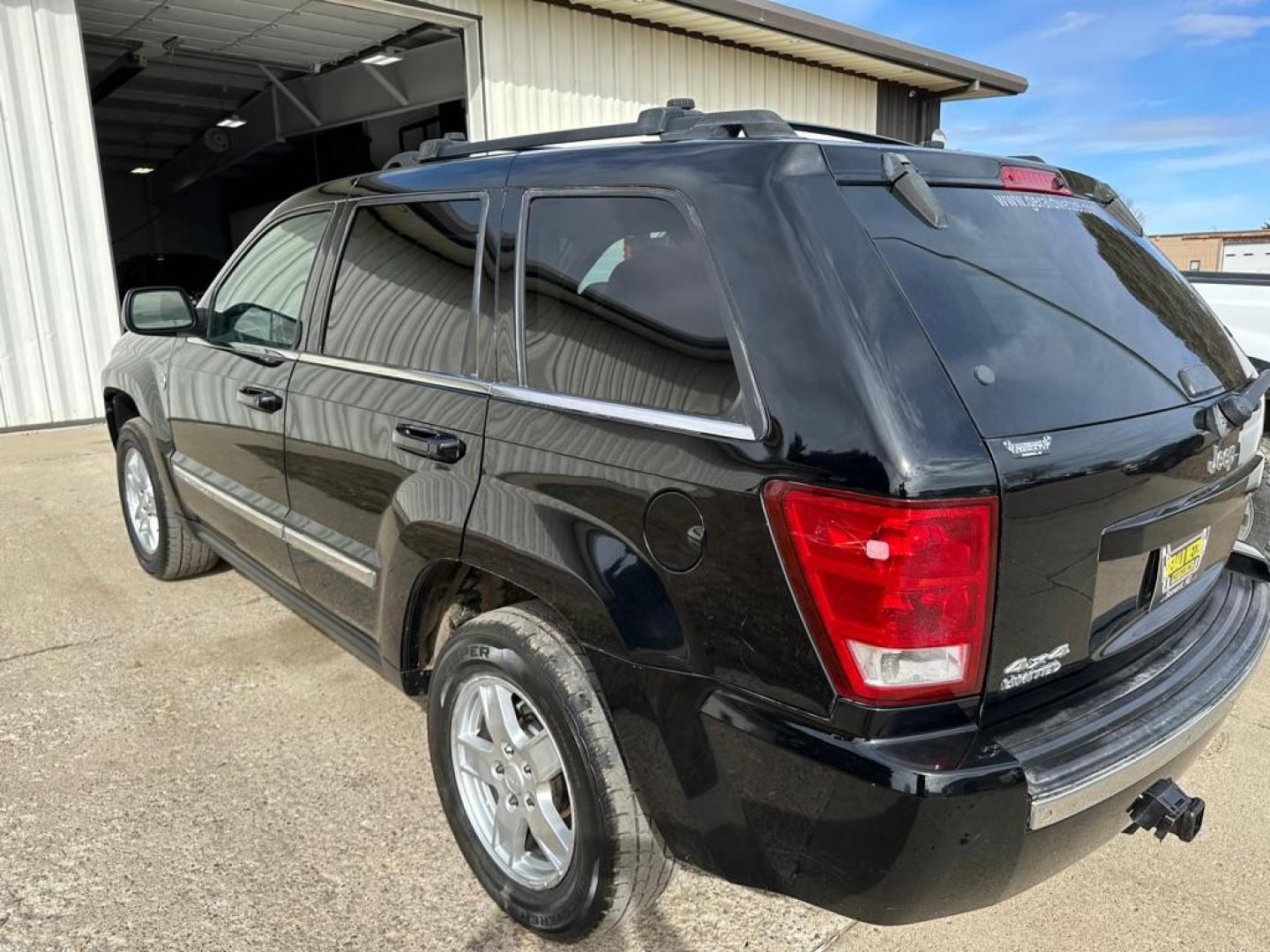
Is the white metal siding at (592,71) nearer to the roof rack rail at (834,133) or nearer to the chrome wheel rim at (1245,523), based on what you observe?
the roof rack rail at (834,133)

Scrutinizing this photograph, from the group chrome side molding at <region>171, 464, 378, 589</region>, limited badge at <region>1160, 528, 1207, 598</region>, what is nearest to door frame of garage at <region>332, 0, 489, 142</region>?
chrome side molding at <region>171, 464, 378, 589</region>

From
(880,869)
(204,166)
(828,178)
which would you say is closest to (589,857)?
(880,869)

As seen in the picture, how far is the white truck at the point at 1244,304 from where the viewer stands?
20.2 feet

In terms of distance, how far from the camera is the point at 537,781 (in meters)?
2.21

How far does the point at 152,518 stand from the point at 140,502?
0.18 metres

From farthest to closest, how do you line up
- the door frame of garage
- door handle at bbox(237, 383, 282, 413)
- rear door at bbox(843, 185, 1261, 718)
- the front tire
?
the door frame of garage, door handle at bbox(237, 383, 282, 413), the front tire, rear door at bbox(843, 185, 1261, 718)

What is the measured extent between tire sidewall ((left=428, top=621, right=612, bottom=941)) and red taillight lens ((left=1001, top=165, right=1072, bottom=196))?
157cm

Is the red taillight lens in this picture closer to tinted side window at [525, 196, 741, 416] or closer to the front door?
tinted side window at [525, 196, 741, 416]

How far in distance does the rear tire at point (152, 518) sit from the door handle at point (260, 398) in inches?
47.6

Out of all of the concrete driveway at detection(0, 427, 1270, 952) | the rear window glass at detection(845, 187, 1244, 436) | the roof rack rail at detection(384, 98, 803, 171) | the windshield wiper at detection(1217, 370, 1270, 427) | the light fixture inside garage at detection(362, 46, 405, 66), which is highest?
the light fixture inside garage at detection(362, 46, 405, 66)

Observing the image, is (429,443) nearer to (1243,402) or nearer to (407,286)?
(407,286)

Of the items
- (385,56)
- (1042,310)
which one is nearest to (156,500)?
(1042,310)

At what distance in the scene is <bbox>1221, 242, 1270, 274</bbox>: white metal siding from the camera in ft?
80.4

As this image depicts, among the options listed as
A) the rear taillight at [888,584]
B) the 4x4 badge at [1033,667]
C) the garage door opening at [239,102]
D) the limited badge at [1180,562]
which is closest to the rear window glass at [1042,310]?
the rear taillight at [888,584]
